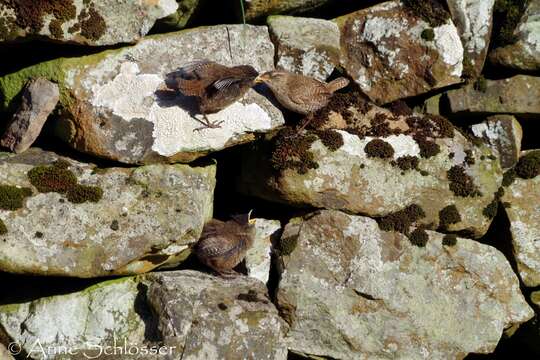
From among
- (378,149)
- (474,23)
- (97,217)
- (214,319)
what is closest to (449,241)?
(378,149)

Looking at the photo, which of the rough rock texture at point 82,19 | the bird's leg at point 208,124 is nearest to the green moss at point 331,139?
the bird's leg at point 208,124

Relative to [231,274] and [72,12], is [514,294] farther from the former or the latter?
[72,12]

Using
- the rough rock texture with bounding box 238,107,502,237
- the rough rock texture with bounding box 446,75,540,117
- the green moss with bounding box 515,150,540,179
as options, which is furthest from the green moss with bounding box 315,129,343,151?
the green moss with bounding box 515,150,540,179

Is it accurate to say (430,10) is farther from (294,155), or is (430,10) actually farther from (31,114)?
(31,114)

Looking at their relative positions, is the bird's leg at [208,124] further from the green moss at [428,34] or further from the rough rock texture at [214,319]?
the green moss at [428,34]

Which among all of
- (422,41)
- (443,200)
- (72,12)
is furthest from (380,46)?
(72,12)

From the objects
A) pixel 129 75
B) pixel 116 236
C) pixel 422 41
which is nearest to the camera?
pixel 116 236

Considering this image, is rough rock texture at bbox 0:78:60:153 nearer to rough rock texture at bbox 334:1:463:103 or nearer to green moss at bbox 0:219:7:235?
green moss at bbox 0:219:7:235
